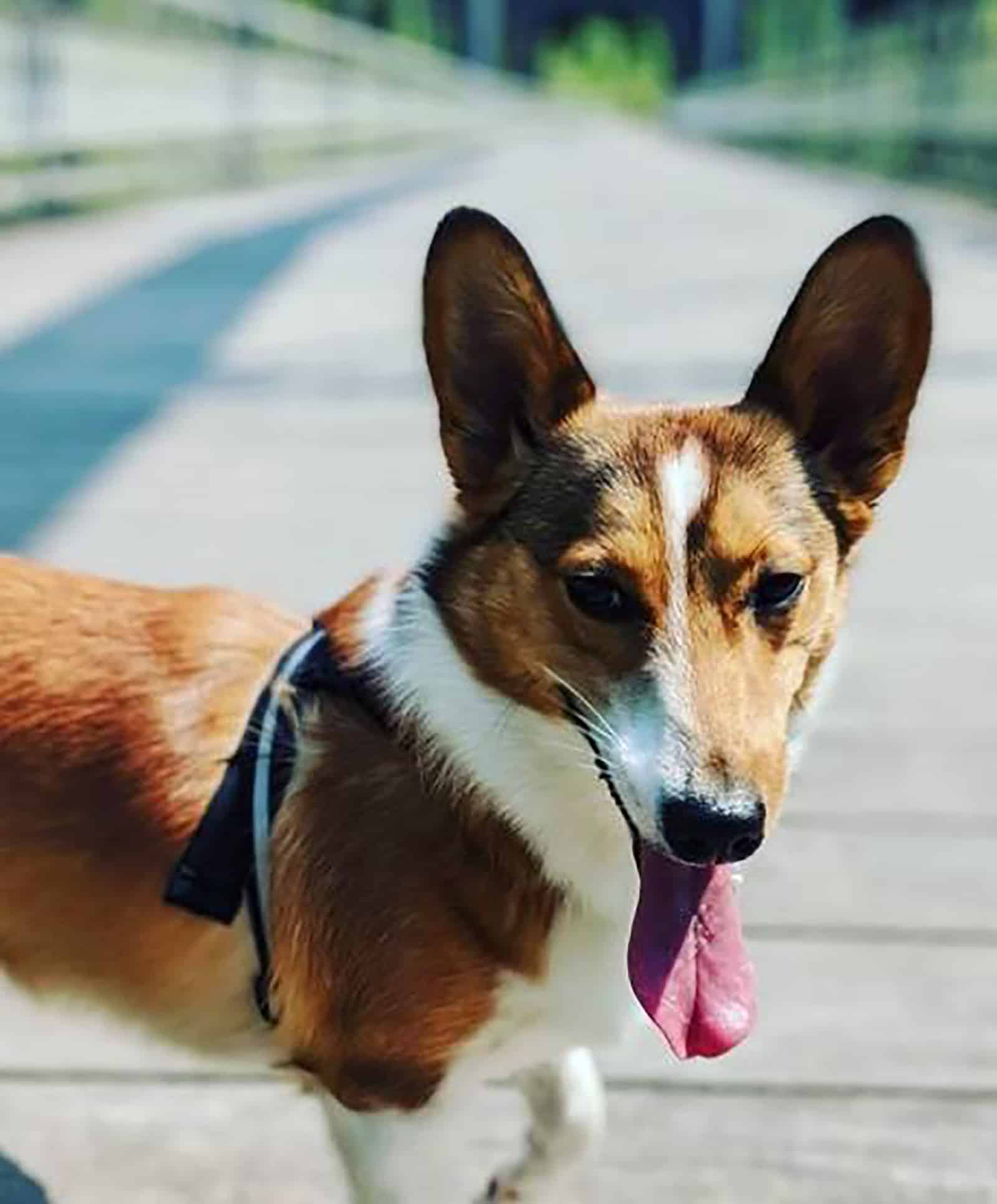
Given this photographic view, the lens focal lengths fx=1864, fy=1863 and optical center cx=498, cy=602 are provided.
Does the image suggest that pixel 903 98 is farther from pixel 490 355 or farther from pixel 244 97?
pixel 490 355

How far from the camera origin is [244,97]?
18.3 meters

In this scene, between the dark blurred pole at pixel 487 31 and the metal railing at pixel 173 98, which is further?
the dark blurred pole at pixel 487 31

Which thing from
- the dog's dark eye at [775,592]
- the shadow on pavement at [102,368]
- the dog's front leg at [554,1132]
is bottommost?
the shadow on pavement at [102,368]

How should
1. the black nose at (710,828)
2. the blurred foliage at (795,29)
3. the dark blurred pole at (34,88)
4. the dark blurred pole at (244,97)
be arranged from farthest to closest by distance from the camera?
the blurred foliage at (795,29) → the dark blurred pole at (244,97) → the dark blurred pole at (34,88) → the black nose at (710,828)

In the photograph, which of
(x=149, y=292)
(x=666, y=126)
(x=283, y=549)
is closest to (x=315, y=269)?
(x=149, y=292)

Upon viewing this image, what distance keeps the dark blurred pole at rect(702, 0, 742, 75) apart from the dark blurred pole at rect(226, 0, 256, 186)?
40010 millimetres

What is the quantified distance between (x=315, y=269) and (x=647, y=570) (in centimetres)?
791

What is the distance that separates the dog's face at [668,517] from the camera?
1603mm

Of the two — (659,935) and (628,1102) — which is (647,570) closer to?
(659,935)

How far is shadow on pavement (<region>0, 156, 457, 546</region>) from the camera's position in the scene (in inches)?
184

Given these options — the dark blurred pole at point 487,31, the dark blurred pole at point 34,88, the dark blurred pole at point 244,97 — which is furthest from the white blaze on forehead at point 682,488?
the dark blurred pole at point 487,31

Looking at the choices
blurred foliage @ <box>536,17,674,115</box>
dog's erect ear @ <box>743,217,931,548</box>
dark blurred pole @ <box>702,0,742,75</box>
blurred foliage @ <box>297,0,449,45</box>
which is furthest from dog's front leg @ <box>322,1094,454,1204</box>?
blurred foliage @ <box>536,17,674,115</box>

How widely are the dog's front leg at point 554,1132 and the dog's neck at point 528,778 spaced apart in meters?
0.21

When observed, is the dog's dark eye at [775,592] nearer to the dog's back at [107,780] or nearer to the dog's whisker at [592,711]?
the dog's whisker at [592,711]
